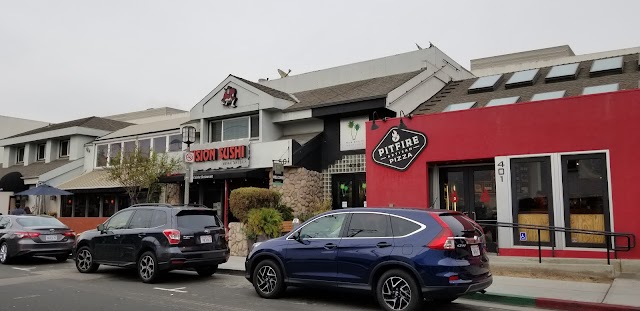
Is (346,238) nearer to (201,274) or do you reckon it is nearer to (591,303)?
(591,303)

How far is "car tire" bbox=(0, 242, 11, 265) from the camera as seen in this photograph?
14094mm

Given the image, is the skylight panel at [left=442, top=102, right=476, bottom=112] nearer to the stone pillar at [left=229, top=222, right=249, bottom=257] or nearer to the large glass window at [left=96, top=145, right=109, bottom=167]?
the stone pillar at [left=229, top=222, right=249, bottom=257]

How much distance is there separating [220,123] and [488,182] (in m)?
12.5

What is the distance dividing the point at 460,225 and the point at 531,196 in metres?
5.45

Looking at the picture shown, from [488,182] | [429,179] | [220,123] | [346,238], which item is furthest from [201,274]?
[220,123]

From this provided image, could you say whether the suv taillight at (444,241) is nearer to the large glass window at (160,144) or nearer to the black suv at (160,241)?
the black suv at (160,241)

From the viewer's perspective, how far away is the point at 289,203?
58.0ft

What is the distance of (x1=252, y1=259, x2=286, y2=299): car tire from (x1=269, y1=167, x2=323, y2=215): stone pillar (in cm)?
831

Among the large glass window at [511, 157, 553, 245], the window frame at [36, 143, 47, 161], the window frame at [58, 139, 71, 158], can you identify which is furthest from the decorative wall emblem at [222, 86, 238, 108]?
the window frame at [36, 143, 47, 161]

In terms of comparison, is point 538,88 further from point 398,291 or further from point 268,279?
point 268,279

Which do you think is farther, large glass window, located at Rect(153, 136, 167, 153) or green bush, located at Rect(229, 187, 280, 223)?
large glass window, located at Rect(153, 136, 167, 153)

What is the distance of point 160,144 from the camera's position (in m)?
24.9

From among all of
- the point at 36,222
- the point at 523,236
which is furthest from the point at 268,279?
the point at 36,222

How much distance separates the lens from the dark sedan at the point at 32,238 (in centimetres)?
1388
